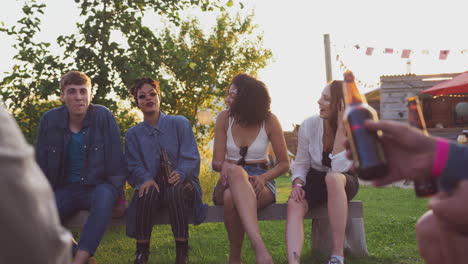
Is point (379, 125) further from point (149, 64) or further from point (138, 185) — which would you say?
point (149, 64)

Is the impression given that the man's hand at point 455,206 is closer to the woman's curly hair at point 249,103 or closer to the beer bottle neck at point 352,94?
the beer bottle neck at point 352,94

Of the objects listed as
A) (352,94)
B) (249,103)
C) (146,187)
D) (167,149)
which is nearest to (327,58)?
(249,103)

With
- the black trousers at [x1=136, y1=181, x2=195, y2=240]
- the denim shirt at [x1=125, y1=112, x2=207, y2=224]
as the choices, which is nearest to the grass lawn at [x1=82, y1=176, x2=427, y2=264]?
the black trousers at [x1=136, y1=181, x2=195, y2=240]

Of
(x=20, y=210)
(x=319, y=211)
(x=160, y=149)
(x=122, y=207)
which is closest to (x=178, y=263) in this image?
(x=122, y=207)

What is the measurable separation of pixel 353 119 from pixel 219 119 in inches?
120

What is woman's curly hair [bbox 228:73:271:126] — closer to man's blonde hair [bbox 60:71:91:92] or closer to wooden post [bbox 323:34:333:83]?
man's blonde hair [bbox 60:71:91:92]

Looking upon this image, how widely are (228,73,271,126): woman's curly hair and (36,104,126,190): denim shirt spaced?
3.25ft

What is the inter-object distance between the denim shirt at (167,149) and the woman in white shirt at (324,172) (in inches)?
29.3

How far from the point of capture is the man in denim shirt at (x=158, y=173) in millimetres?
3883

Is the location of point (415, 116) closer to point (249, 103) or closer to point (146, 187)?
point (146, 187)

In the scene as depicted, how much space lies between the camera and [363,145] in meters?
1.37

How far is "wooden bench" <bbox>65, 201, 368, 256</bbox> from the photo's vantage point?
4.06 m

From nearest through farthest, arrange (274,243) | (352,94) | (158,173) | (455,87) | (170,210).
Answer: (352,94) < (170,210) < (158,173) < (274,243) < (455,87)

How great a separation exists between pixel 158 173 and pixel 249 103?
3.06ft
